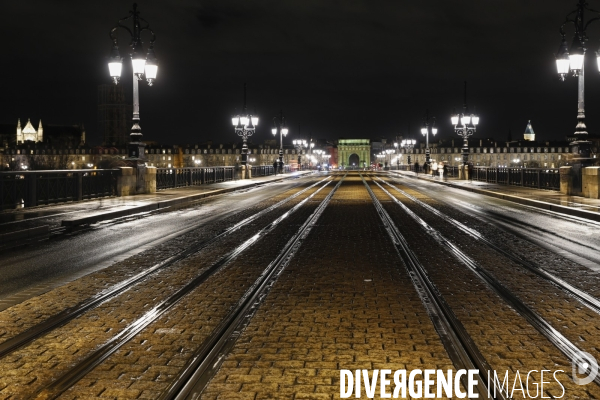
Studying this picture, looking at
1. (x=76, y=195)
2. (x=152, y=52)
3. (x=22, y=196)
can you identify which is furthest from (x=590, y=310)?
(x=152, y=52)

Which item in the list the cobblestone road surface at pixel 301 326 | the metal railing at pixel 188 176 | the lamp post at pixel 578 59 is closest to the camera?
the cobblestone road surface at pixel 301 326

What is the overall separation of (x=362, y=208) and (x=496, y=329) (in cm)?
1523

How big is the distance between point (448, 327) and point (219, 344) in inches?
83.6

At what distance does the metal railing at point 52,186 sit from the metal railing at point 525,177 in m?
18.6

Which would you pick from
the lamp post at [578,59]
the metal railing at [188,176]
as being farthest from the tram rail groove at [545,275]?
the metal railing at [188,176]

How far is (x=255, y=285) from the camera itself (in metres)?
7.90

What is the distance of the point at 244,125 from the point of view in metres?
48.0

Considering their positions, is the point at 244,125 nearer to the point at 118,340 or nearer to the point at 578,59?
the point at 578,59

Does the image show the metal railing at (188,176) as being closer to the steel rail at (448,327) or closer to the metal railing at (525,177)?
the metal railing at (525,177)

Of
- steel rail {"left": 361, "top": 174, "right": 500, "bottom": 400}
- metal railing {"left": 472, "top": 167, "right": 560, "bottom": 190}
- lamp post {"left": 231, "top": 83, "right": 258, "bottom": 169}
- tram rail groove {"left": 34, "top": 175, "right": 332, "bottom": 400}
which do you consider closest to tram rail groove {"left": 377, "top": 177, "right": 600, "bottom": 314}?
steel rail {"left": 361, "top": 174, "right": 500, "bottom": 400}

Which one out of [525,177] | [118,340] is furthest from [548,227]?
[525,177]

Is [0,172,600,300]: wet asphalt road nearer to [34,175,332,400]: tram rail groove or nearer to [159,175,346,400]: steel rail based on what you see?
[34,175,332,400]: tram rail groove

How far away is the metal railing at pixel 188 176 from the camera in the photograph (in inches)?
1235

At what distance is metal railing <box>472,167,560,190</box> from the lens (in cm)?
2814
